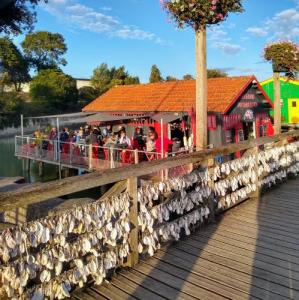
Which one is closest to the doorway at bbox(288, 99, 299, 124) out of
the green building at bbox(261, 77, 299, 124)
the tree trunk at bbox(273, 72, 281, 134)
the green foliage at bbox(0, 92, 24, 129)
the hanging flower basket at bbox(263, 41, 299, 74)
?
the green building at bbox(261, 77, 299, 124)

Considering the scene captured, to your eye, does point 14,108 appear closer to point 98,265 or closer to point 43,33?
point 43,33

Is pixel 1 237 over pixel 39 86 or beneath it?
beneath

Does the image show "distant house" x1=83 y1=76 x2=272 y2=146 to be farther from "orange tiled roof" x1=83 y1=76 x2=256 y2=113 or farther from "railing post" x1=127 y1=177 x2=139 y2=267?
"railing post" x1=127 y1=177 x2=139 y2=267

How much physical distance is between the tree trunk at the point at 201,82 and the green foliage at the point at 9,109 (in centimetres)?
4717

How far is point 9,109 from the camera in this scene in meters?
50.4

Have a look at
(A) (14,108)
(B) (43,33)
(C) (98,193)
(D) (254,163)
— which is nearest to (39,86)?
(A) (14,108)

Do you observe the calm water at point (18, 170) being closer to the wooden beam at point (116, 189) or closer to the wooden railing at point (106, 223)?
the wooden railing at point (106, 223)

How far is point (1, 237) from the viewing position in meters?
2.82

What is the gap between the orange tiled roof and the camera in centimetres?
1839

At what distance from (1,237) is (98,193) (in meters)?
15.7

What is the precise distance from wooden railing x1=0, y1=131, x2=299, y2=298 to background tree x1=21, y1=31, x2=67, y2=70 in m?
66.7

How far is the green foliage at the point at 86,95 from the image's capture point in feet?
185

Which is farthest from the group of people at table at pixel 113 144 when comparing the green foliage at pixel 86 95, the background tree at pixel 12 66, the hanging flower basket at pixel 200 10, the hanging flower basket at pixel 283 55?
the background tree at pixel 12 66

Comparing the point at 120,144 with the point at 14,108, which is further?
the point at 14,108
